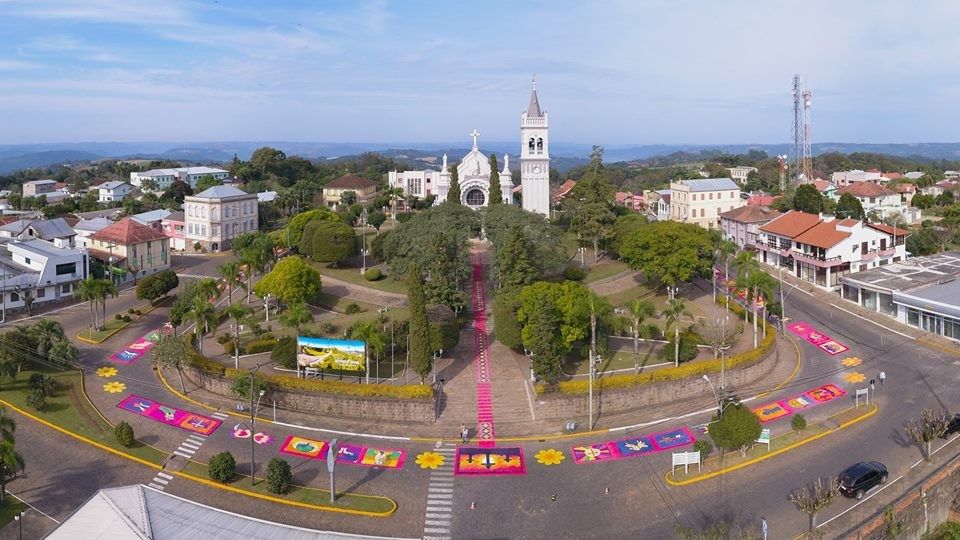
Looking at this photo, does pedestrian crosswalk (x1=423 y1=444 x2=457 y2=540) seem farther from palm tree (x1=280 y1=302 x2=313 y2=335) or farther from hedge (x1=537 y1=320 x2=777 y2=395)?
palm tree (x1=280 y1=302 x2=313 y2=335)

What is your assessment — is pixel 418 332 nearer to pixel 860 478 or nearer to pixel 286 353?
pixel 286 353

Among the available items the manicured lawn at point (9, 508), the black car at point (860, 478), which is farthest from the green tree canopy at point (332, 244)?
the black car at point (860, 478)

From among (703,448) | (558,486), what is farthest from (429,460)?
(703,448)

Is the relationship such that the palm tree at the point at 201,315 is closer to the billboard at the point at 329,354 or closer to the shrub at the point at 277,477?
the billboard at the point at 329,354

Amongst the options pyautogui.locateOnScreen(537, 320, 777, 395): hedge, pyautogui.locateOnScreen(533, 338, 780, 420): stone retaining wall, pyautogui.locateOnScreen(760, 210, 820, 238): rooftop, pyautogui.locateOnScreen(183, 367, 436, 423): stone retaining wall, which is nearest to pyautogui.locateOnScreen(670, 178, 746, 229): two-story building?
pyautogui.locateOnScreen(760, 210, 820, 238): rooftop

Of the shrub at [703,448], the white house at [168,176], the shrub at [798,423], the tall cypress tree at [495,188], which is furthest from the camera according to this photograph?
the white house at [168,176]
